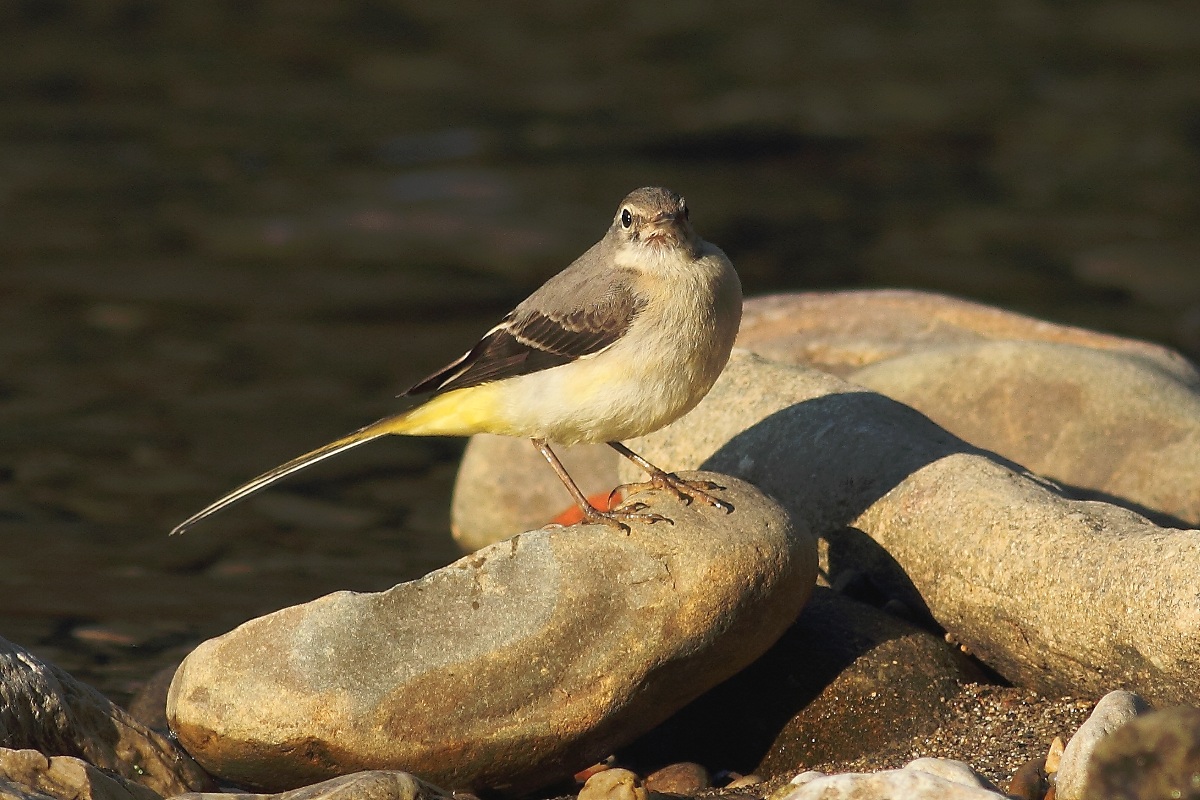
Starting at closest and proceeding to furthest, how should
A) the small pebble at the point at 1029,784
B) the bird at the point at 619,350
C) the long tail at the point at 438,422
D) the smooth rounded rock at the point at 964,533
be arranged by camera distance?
the small pebble at the point at 1029,784 → the smooth rounded rock at the point at 964,533 → the bird at the point at 619,350 → the long tail at the point at 438,422

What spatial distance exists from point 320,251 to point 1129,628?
40.5 feet

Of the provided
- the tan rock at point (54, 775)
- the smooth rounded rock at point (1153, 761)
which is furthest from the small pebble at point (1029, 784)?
the tan rock at point (54, 775)

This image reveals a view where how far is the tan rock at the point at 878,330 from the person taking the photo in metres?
11.3

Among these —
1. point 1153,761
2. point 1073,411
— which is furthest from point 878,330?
point 1153,761

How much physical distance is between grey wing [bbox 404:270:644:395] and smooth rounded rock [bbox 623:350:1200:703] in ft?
4.12

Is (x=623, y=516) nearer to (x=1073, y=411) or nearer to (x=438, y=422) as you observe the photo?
(x=438, y=422)

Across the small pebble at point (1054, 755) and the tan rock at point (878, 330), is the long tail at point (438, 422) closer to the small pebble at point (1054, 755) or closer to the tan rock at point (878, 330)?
the small pebble at point (1054, 755)

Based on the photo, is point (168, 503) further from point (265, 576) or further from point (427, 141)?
point (427, 141)

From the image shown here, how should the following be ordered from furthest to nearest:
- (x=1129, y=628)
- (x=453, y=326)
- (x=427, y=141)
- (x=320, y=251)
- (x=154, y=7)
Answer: (x=154, y=7) < (x=427, y=141) < (x=320, y=251) < (x=453, y=326) < (x=1129, y=628)

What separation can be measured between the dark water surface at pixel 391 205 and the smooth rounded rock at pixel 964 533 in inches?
111

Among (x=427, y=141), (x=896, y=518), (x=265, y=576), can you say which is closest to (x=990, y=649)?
(x=896, y=518)

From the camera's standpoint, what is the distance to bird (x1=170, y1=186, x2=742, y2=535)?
25.1 ft

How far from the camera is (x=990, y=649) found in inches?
297

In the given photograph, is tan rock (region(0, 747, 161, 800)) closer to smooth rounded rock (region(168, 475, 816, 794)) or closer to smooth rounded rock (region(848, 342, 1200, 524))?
smooth rounded rock (region(168, 475, 816, 794))
